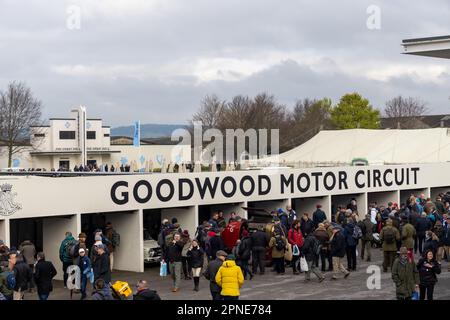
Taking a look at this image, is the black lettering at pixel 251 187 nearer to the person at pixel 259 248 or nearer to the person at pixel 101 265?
the person at pixel 259 248

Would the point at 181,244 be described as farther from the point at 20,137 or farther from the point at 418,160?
the point at 20,137

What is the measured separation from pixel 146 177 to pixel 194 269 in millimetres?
4152

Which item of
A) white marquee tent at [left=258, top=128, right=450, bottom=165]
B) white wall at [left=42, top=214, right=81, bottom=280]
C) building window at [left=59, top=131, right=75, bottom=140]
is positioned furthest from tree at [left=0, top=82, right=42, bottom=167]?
white wall at [left=42, top=214, right=81, bottom=280]

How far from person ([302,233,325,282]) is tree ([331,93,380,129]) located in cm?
5856

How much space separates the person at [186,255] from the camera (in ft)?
56.8

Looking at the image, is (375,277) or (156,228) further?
(156,228)

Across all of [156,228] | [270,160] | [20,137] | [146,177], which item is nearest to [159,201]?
[146,177]

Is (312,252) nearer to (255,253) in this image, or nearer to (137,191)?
(255,253)

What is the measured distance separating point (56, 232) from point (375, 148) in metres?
23.6

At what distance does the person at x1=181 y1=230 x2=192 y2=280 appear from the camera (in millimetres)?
17312

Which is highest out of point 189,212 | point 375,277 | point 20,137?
point 20,137

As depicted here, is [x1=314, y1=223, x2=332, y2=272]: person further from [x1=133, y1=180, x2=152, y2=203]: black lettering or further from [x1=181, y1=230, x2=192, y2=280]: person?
[x1=133, y1=180, x2=152, y2=203]: black lettering

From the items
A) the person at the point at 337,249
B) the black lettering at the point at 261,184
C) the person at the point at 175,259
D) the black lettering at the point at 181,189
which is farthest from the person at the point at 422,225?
the person at the point at 175,259

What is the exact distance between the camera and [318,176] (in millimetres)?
24859
